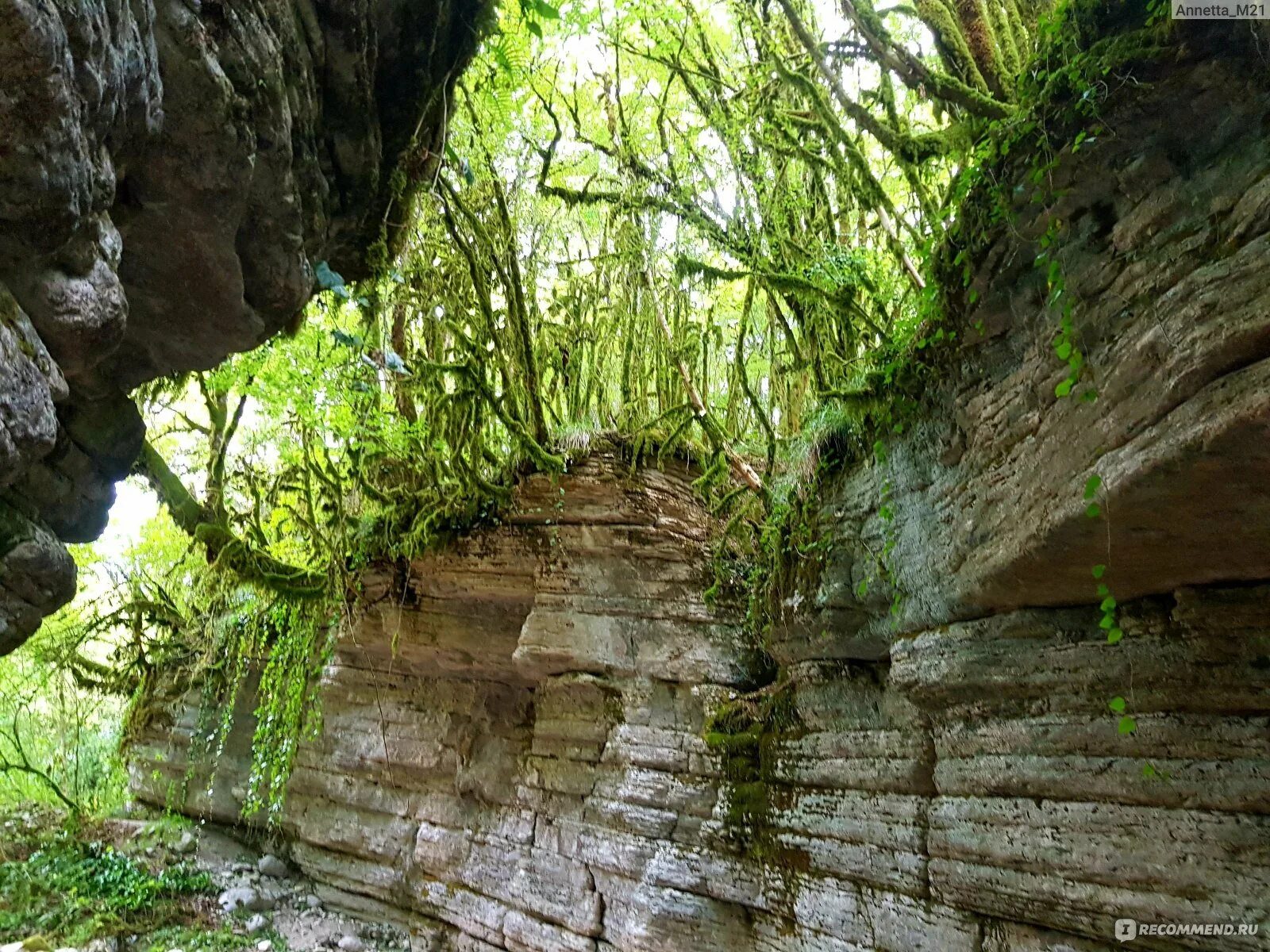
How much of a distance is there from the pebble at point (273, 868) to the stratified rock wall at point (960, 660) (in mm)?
2017

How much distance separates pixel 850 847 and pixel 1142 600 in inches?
97.1

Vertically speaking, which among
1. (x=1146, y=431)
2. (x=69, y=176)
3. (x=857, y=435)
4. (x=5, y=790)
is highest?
(x=857, y=435)

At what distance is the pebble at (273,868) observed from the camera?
951 centimetres

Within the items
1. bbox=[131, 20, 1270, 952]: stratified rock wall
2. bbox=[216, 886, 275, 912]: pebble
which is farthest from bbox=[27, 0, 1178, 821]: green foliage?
bbox=[216, 886, 275, 912]: pebble

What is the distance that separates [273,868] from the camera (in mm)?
9539

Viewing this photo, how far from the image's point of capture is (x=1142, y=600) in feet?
11.7

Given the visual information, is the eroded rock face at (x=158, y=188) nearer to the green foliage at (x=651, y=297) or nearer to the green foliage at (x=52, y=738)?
the green foliage at (x=651, y=297)

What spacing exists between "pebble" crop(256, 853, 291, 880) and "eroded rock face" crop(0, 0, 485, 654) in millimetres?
6489

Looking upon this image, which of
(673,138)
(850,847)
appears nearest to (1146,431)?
(850,847)

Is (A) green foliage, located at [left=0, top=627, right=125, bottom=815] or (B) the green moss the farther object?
(A) green foliage, located at [left=0, top=627, right=125, bottom=815]

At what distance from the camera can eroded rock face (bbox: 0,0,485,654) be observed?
9.09 ft

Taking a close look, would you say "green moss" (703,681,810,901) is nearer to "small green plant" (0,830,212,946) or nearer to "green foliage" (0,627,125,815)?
"small green plant" (0,830,212,946)

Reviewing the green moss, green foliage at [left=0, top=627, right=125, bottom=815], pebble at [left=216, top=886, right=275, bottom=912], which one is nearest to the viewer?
the green moss

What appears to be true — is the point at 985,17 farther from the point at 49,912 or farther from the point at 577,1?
the point at 49,912
